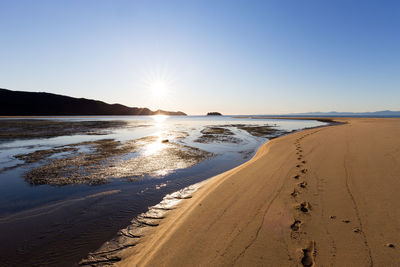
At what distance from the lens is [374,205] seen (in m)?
4.54

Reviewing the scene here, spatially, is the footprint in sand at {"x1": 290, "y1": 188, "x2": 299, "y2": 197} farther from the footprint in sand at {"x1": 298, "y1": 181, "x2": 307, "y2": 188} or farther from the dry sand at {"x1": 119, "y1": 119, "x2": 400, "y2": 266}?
the footprint in sand at {"x1": 298, "y1": 181, "x2": 307, "y2": 188}

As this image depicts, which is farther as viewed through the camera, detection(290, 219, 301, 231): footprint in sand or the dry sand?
detection(290, 219, 301, 231): footprint in sand

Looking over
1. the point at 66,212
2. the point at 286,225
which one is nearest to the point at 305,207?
the point at 286,225

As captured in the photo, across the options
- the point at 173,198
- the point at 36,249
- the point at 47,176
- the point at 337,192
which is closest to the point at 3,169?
the point at 47,176

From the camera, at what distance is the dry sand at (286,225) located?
3104 mm

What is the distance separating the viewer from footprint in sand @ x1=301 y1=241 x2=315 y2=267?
2.92m

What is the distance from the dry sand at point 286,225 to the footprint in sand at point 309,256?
2 cm

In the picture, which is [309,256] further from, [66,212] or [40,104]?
[40,104]

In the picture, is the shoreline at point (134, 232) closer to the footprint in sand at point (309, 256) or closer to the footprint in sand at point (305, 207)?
the footprint in sand at point (309, 256)

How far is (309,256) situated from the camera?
10.1 ft

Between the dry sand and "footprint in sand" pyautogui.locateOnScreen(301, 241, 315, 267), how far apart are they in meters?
0.02

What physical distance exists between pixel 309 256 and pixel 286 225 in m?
0.95

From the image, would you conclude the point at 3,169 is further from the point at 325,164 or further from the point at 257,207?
the point at 325,164

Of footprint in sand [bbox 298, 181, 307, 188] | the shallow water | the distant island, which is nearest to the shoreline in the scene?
the shallow water
